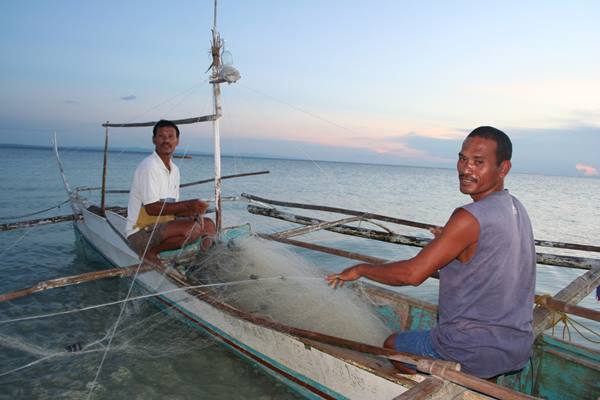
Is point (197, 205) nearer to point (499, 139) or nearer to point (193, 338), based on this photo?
point (193, 338)

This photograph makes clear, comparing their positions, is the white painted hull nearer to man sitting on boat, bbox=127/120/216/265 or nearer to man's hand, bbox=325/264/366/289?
man sitting on boat, bbox=127/120/216/265

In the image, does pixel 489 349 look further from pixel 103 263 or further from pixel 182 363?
pixel 103 263

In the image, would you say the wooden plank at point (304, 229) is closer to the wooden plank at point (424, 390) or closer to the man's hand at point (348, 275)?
the man's hand at point (348, 275)

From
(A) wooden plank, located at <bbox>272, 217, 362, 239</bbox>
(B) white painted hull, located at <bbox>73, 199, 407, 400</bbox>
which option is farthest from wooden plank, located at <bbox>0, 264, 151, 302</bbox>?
(A) wooden plank, located at <bbox>272, 217, 362, 239</bbox>

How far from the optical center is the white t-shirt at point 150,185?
4.77 metres

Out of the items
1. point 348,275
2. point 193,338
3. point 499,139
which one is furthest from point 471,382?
point 193,338

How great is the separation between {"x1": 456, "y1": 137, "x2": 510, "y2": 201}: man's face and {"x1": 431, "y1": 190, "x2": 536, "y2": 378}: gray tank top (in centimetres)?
11

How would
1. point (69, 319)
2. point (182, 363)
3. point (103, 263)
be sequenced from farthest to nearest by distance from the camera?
point (103, 263) → point (69, 319) → point (182, 363)

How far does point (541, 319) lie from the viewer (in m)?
3.33

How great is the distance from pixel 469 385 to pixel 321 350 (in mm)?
1316

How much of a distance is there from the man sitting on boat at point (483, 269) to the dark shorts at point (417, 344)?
102 millimetres

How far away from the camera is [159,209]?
15.4 ft

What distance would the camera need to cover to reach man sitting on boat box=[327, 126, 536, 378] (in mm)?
1898

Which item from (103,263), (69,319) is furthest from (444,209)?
(69,319)
